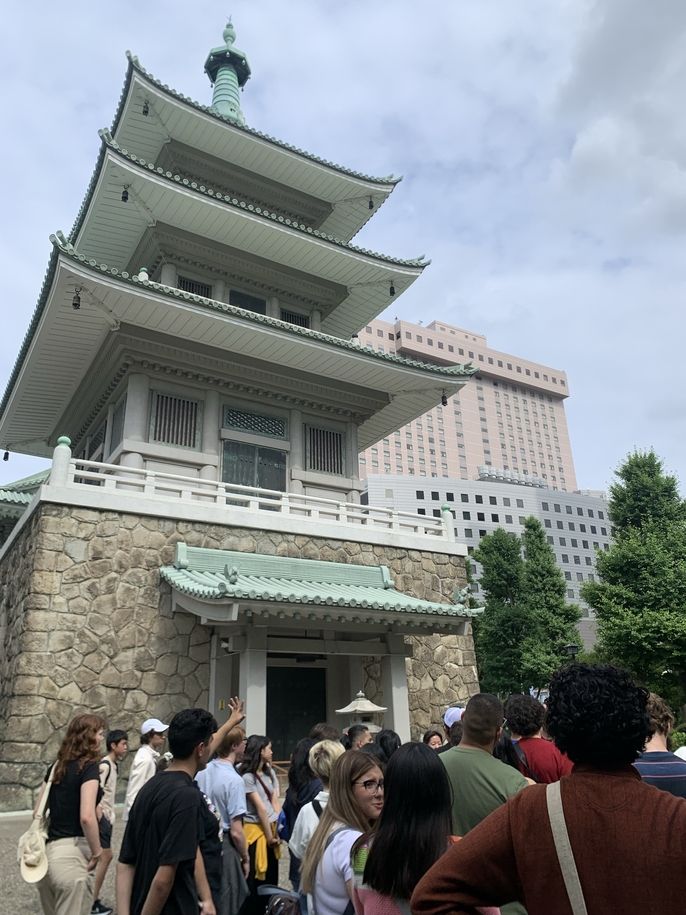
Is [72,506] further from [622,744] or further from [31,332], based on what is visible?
[622,744]

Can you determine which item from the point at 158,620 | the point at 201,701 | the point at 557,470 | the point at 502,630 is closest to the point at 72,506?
the point at 158,620

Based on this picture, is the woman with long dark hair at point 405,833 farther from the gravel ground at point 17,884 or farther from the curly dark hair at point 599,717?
the gravel ground at point 17,884

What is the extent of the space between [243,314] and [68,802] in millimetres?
10687

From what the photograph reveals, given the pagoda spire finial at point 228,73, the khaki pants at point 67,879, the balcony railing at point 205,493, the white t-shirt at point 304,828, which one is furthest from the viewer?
the pagoda spire finial at point 228,73

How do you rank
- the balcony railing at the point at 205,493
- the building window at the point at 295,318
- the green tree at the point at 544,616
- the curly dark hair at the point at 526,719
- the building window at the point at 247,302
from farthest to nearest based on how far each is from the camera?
the green tree at the point at 544,616
the building window at the point at 295,318
the building window at the point at 247,302
the balcony railing at the point at 205,493
the curly dark hair at the point at 526,719

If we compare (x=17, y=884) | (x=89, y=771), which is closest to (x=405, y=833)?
(x=89, y=771)

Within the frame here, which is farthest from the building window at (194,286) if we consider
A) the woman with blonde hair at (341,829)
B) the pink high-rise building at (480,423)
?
the pink high-rise building at (480,423)

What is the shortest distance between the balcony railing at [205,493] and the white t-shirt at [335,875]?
32.1 feet

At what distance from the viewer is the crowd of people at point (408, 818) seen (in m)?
1.52

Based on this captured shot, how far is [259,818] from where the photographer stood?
4.41 m

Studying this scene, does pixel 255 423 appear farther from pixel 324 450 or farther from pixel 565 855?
pixel 565 855

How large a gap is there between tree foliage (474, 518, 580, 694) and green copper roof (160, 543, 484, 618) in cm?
1583

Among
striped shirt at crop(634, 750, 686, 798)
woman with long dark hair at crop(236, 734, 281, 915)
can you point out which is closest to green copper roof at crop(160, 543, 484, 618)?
woman with long dark hair at crop(236, 734, 281, 915)

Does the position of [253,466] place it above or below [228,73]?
below
